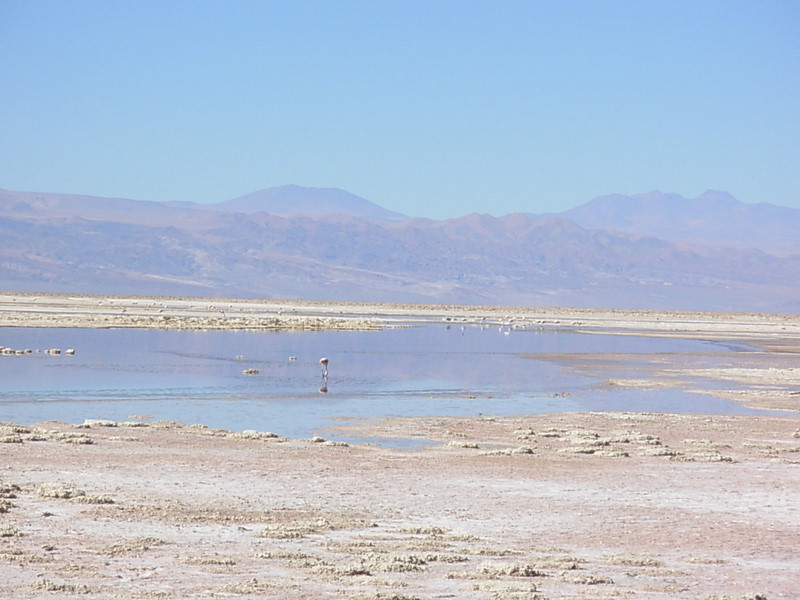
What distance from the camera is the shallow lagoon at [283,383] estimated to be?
91.4 feet

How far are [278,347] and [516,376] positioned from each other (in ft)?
49.9

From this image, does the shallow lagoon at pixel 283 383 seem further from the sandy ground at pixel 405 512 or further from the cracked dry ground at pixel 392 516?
the cracked dry ground at pixel 392 516

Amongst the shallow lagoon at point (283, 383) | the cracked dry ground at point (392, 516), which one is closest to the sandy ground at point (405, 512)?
the cracked dry ground at point (392, 516)

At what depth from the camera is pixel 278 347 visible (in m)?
53.5

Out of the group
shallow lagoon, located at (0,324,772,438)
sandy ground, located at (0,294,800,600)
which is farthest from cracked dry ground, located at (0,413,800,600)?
shallow lagoon, located at (0,324,772,438)

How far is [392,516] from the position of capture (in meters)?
15.4

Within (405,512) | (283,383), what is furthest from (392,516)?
(283,383)

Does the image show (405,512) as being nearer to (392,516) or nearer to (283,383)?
(392,516)

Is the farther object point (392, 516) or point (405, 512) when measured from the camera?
point (405, 512)

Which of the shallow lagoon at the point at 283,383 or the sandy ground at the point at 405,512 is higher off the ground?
the sandy ground at the point at 405,512

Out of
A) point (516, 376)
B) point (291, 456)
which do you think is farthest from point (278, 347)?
point (291, 456)

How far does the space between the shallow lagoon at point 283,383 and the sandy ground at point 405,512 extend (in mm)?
2587

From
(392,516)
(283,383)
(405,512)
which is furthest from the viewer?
(283,383)

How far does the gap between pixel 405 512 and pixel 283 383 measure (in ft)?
66.3
